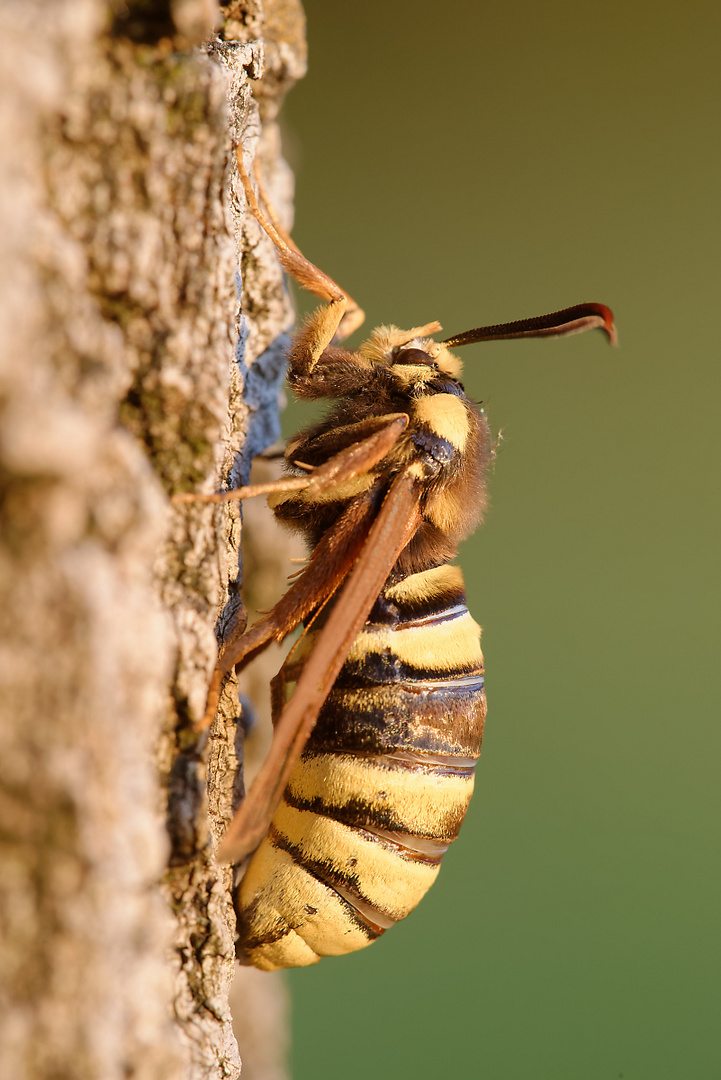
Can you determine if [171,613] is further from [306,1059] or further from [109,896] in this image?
[306,1059]

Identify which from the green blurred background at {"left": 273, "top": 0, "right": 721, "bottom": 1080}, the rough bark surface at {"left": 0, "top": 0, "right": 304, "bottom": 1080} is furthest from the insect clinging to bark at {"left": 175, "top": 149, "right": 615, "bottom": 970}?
the green blurred background at {"left": 273, "top": 0, "right": 721, "bottom": 1080}

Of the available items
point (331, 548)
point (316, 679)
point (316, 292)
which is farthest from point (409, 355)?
point (316, 679)

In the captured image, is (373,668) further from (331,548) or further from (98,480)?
(98,480)

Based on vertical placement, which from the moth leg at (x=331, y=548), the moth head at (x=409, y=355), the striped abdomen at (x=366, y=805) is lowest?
the striped abdomen at (x=366, y=805)

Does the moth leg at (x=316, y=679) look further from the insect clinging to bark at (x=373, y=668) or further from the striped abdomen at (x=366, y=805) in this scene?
the striped abdomen at (x=366, y=805)

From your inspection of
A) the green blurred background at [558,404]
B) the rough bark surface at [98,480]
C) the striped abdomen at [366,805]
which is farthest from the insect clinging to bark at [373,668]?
the green blurred background at [558,404]

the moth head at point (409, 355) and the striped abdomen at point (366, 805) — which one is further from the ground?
the moth head at point (409, 355)
